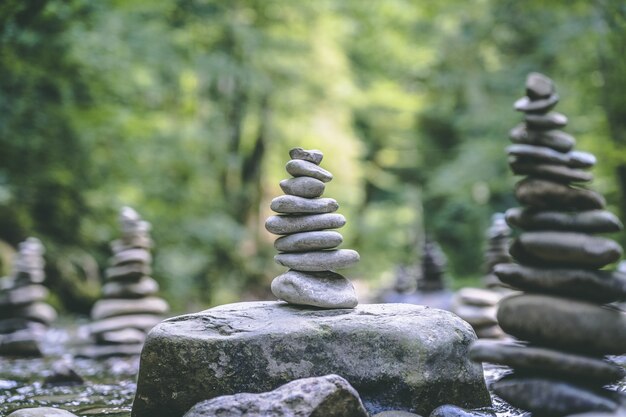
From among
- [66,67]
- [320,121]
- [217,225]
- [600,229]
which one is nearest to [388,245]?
[320,121]

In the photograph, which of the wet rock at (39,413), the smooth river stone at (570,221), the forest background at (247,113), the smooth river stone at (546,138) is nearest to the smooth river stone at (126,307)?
the forest background at (247,113)

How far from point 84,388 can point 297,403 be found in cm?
318

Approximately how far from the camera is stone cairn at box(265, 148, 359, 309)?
5.18 metres

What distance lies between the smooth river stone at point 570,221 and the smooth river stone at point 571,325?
50cm

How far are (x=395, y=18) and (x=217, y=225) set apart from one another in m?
14.3

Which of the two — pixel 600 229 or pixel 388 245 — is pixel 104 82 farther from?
pixel 388 245

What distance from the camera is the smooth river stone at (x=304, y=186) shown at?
5.35 m

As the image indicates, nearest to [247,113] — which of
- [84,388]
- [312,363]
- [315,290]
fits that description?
[84,388]

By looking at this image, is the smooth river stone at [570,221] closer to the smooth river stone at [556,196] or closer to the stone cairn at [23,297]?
the smooth river stone at [556,196]

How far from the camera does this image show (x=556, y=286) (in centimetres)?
405

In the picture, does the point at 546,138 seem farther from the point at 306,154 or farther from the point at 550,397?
the point at 306,154

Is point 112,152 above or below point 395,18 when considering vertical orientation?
below

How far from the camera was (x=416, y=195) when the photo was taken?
31.3m

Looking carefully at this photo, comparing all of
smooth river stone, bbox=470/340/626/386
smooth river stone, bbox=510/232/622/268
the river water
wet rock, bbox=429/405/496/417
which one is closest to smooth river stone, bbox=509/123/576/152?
smooth river stone, bbox=510/232/622/268
